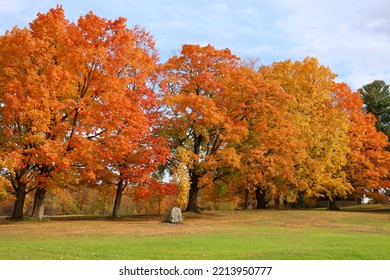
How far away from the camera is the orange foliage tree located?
3012 centimetres

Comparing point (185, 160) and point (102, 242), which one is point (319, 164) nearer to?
point (185, 160)

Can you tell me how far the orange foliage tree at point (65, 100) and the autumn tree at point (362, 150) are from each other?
2686 cm

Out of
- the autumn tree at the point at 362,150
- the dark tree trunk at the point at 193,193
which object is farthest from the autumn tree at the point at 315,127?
the dark tree trunk at the point at 193,193

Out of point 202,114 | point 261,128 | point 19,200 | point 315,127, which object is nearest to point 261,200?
point 315,127

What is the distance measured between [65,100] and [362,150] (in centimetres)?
3588

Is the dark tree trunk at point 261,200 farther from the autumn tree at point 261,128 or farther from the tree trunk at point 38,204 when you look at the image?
the tree trunk at point 38,204

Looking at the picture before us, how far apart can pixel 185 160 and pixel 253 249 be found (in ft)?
64.0

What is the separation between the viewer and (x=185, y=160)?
36.5 metres

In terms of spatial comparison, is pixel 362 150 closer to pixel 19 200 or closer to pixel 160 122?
pixel 160 122

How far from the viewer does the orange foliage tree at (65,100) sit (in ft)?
98.8

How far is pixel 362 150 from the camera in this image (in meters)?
52.1

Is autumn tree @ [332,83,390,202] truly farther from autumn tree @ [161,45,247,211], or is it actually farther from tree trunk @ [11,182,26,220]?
tree trunk @ [11,182,26,220]

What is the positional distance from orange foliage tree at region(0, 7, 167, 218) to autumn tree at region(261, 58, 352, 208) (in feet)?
53.1

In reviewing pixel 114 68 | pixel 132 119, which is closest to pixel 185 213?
pixel 132 119
